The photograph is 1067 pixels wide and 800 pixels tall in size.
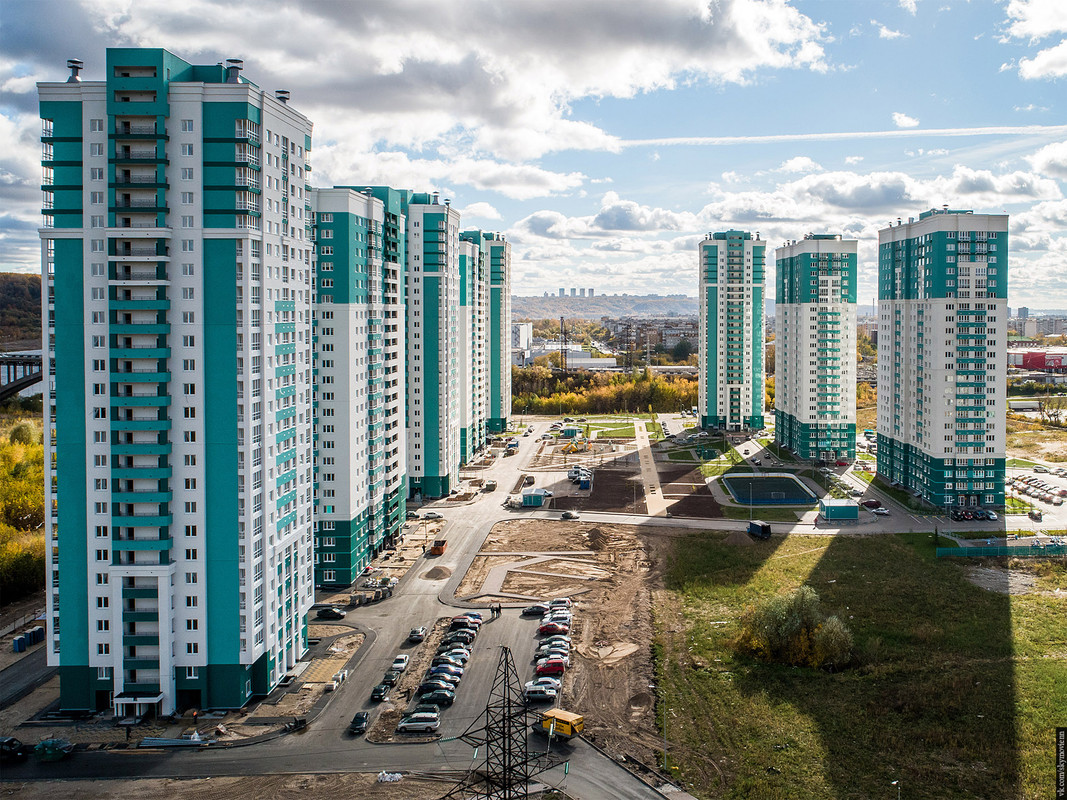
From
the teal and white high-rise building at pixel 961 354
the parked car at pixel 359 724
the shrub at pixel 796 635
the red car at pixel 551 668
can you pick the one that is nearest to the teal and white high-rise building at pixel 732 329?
the teal and white high-rise building at pixel 961 354

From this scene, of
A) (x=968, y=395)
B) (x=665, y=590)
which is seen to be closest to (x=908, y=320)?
(x=968, y=395)

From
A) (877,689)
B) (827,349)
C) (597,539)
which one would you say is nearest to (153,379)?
(877,689)

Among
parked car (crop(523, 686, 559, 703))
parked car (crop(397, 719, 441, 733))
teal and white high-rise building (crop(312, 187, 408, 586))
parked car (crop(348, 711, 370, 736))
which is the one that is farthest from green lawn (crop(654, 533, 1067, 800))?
teal and white high-rise building (crop(312, 187, 408, 586))

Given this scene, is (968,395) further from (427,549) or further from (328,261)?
(328,261)

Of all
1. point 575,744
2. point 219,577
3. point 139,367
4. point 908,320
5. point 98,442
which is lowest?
point 575,744

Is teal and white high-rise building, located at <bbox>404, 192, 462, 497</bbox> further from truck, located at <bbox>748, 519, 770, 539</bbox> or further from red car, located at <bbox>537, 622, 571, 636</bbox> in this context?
red car, located at <bbox>537, 622, 571, 636</bbox>
